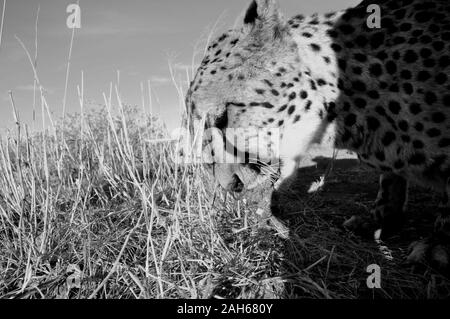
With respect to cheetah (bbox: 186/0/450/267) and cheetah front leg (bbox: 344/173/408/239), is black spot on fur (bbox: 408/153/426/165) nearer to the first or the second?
cheetah (bbox: 186/0/450/267)

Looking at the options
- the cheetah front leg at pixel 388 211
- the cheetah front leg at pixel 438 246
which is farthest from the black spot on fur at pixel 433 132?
the cheetah front leg at pixel 388 211

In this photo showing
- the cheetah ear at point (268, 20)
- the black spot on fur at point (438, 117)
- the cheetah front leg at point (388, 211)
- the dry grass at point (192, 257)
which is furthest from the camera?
the cheetah front leg at point (388, 211)

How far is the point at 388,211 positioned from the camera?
234 cm

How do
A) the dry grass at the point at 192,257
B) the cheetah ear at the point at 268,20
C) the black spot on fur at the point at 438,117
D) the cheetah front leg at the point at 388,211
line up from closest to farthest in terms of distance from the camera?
the dry grass at the point at 192,257 < the black spot on fur at the point at 438,117 < the cheetah ear at the point at 268,20 < the cheetah front leg at the point at 388,211

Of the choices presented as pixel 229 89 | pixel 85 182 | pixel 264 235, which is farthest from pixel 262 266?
pixel 85 182

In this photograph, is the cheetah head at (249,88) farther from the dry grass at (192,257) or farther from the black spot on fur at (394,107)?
the black spot on fur at (394,107)

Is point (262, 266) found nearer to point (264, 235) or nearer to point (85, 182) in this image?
point (264, 235)

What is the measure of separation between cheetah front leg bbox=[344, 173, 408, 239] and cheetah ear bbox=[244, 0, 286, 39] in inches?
44.9

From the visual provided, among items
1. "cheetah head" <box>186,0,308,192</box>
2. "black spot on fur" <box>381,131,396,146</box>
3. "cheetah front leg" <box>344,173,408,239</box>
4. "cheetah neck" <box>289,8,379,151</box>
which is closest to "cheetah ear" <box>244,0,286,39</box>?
"cheetah head" <box>186,0,308,192</box>

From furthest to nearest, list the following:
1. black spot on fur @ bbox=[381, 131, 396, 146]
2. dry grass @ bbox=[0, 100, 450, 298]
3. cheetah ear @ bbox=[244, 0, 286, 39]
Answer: cheetah ear @ bbox=[244, 0, 286, 39]
black spot on fur @ bbox=[381, 131, 396, 146]
dry grass @ bbox=[0, 100, 450, 298]

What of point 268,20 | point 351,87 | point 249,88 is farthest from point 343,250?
point 268,20

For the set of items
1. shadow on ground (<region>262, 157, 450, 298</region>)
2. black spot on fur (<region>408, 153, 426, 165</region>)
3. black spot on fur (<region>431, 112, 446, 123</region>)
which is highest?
black spot on fur (<region>431, 112, 446, 123</region>)

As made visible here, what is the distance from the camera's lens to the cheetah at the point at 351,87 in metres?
1.79

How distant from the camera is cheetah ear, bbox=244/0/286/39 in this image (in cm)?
198
